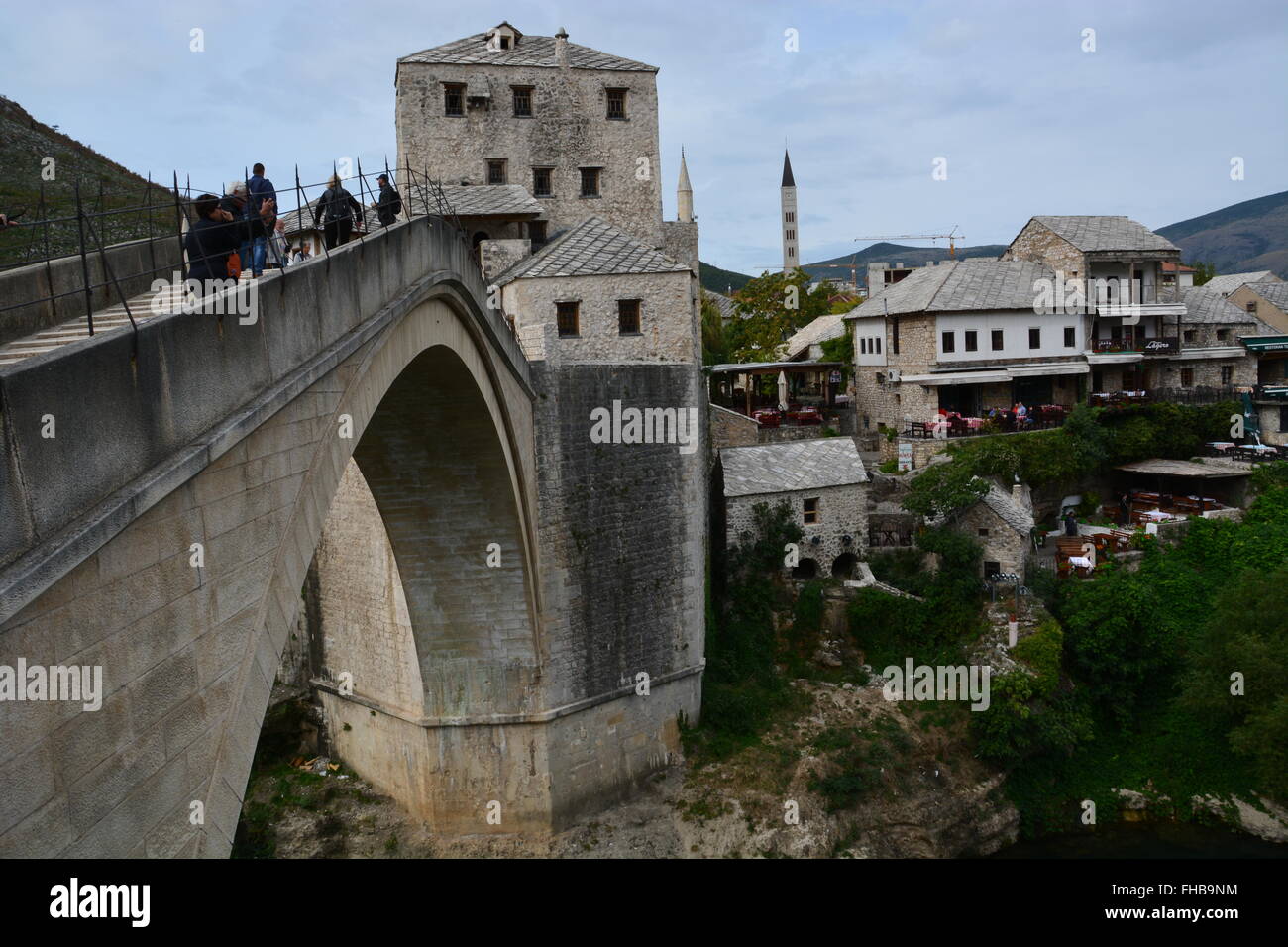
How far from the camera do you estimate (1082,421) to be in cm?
3038

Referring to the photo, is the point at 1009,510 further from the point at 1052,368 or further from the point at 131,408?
the point at 131,408

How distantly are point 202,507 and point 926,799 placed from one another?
56.7ft

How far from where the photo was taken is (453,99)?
854 inches

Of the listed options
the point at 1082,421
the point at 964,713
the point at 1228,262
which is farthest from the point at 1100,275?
the point at 1228,262

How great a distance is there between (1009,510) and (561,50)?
15286 mm

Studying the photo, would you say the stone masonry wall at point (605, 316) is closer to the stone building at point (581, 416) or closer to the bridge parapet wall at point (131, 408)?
the stone building at point (581, 416)

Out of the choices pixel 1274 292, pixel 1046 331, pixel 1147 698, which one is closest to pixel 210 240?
pixel 1147 698

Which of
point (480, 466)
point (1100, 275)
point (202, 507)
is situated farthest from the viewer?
point (1100, 275)

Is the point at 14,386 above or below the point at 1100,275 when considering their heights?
below

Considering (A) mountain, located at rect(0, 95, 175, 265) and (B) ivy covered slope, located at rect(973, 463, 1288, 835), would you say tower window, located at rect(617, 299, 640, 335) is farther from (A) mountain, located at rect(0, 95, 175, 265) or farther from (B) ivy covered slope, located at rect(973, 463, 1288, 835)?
(A) mountain, located at rect(0, 95, 175, 265)

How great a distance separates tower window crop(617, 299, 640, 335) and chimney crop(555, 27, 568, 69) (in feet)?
21.8

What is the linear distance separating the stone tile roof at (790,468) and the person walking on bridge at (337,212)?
14311mm

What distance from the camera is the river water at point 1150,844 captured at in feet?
66.1

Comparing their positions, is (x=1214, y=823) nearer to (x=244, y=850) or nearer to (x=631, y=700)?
(x=631, y=700)
